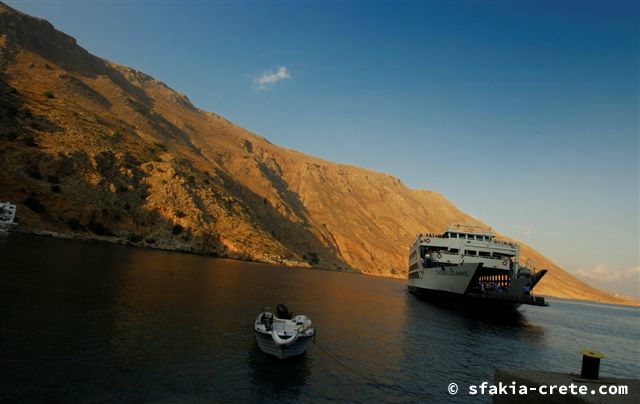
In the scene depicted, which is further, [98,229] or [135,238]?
[135,238]

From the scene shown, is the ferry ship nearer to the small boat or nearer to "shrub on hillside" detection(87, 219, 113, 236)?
the small boat

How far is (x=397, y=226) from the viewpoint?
181 metres

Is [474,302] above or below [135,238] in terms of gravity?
above

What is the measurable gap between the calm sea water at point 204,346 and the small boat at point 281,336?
497mm

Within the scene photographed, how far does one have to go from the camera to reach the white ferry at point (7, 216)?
54.5 metres

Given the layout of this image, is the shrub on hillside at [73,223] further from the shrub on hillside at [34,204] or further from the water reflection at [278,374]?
the water reflection at [278,374]

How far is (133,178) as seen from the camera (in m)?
84.2

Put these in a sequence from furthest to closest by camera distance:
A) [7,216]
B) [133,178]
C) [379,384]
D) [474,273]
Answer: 1. [133,178]
2. [7,216]
3. [474,273]
4. [379,384]

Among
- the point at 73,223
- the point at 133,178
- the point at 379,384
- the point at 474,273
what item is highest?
the point at 133,178

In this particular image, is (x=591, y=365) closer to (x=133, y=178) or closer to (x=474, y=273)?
(x=474, y=273)

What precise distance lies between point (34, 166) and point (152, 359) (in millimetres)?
73797

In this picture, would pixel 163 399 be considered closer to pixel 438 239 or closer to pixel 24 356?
pixel 24 356

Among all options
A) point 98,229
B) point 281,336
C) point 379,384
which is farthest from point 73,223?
point 379,384

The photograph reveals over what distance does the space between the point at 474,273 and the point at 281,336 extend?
28.1 m
